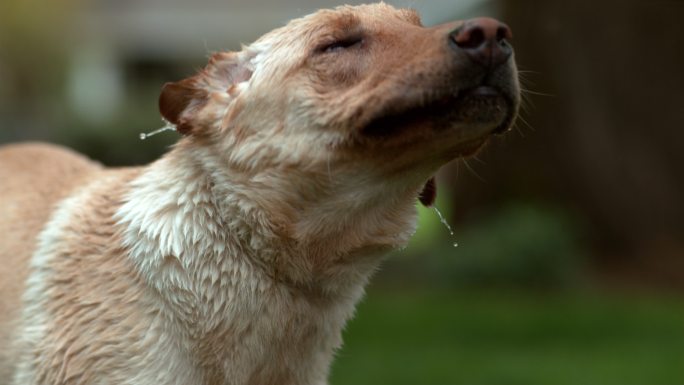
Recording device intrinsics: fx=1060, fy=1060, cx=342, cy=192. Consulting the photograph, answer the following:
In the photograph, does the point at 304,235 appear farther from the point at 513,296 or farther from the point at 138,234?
the point at 513,296

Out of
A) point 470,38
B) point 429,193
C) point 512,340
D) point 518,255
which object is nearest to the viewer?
point 470,38

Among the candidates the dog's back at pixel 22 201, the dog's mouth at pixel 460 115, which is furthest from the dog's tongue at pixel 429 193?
the dog's back at pixel 22 201

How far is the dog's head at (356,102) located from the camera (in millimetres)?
3730

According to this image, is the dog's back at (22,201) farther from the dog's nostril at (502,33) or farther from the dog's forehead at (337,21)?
the dog's nostril at (502,33)

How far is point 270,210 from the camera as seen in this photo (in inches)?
157

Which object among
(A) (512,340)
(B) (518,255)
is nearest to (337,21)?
(A) (512,340)

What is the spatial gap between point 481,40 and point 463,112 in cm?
26

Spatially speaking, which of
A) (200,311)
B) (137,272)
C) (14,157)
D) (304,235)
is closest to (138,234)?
(137,272)

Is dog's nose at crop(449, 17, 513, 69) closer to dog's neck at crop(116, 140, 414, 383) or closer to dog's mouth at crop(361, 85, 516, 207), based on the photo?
dog's mouth at crop(361, 85, 516, 207)

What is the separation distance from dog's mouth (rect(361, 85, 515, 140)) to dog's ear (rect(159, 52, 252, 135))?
27.7 inches

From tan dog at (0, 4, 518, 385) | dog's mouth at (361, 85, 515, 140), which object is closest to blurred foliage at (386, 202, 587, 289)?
tan dog at (0, 4, 518, 385)

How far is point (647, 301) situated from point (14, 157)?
6711 millimetres

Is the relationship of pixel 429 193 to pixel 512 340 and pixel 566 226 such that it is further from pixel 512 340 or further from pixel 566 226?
pixel 566 226

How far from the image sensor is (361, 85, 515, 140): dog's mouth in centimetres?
375
